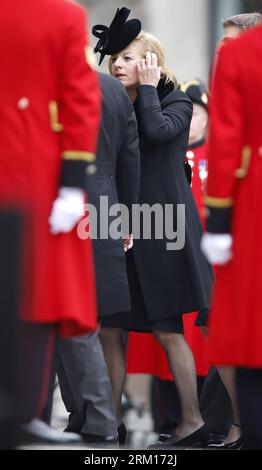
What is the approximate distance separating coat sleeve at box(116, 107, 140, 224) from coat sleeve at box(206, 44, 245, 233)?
1599 mm

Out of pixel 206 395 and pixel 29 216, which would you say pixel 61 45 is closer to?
pixel 29 216

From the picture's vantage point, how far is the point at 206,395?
282 inches

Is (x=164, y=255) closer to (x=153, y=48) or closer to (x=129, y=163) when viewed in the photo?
(x=129, y=163)

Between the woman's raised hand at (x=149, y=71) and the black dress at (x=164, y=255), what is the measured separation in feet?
0.20

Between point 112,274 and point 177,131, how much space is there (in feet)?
2.38

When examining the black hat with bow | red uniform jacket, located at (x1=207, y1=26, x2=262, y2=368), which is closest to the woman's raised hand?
the black hat with bow

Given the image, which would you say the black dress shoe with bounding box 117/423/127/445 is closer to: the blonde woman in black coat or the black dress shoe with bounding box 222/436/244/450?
the blonde woman in black coat

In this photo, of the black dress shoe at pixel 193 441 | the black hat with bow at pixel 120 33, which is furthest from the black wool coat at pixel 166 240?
the black dress shoe at pixel 193 441

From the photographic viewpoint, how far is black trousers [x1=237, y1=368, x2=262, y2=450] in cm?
472

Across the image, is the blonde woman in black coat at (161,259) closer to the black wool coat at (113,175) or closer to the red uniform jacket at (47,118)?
the black wool coat at (113,175)

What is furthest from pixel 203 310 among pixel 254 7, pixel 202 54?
pixel 202 54

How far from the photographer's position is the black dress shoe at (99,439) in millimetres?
6406

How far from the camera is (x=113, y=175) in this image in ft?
21.0

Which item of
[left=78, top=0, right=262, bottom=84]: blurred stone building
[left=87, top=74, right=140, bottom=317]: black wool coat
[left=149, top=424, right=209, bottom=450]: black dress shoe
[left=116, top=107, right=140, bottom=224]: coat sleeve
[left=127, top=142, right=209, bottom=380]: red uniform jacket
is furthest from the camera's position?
[left=78, top=0, right=262, bottom=84]: blurred stone building
